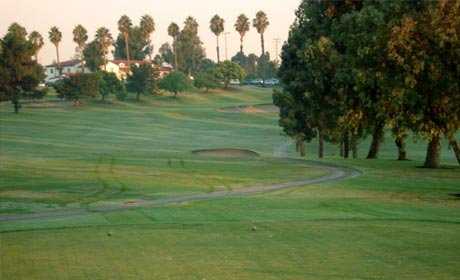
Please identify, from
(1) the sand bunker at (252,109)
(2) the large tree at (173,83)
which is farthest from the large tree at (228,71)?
(1) the sand bunker at (252,109)

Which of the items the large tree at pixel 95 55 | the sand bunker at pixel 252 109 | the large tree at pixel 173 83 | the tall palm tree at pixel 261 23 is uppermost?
the tall palm tree at pixel 261 23

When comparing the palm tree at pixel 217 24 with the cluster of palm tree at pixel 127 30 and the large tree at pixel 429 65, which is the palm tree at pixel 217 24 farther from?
the large tree at pixel 429 65

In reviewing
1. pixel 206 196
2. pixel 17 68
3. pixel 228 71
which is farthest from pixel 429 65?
pixel 228 71

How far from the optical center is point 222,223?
23109 mm

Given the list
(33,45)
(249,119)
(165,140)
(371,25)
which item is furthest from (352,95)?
(33,45)

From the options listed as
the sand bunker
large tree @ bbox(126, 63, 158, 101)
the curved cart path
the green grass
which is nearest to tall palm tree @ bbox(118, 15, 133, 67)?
large tree @ bbox(126, 63, 158, 101)

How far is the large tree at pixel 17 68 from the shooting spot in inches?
4151

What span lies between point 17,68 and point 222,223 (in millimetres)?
90937

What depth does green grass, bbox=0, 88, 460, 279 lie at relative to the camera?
1545cm

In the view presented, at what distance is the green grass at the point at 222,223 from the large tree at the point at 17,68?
4735 cm

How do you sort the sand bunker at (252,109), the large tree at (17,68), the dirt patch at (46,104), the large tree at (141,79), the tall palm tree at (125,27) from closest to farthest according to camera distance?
the large tree at (17,68)
the dirt patch at (46,104)
the sand bunker at (252,109)
the large tree at (141,79)
the tall palm tree at (125,27)

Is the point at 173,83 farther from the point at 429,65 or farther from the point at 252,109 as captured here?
the point at 429,65

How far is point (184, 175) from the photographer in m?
41.6

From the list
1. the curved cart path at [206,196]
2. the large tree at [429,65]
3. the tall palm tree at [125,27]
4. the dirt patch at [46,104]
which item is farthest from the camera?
the tall palm tree at [125,27]
